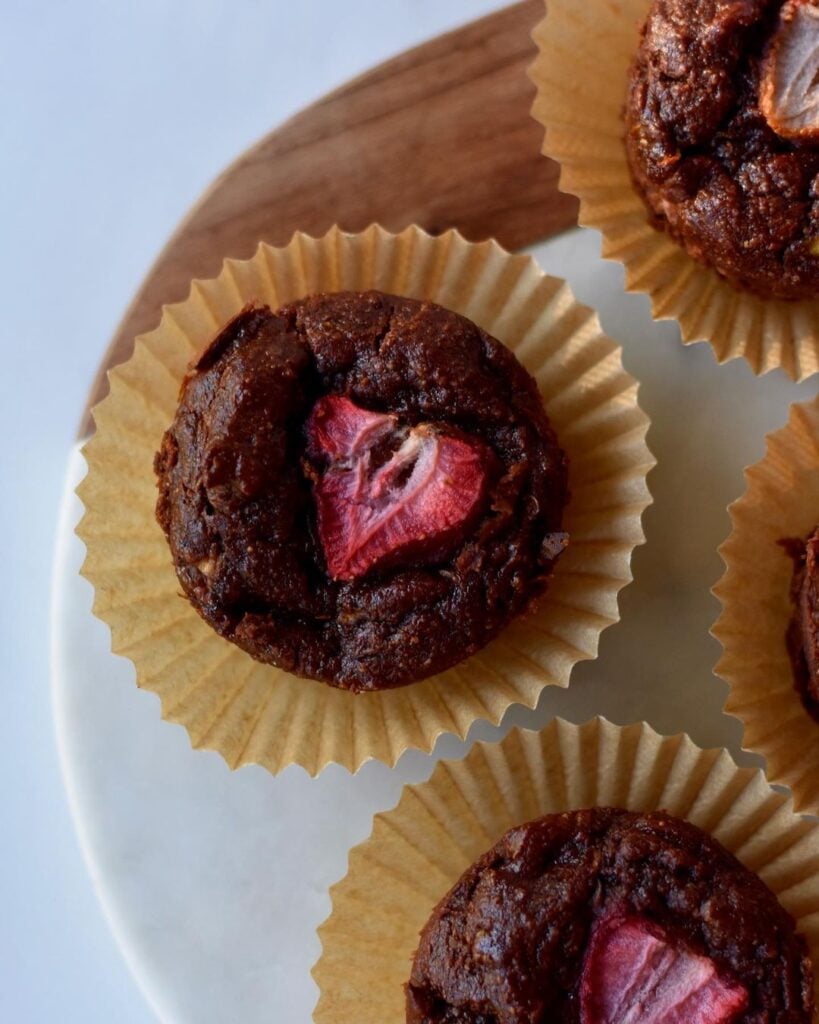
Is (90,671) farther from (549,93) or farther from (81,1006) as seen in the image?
(549,93)

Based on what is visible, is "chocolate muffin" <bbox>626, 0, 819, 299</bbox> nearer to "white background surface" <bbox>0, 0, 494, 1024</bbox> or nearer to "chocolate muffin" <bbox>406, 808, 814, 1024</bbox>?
"white background surface" <bbox>0, 0, 494, 1024</bbox>

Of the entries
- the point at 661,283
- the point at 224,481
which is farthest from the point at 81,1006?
the point at 661,283

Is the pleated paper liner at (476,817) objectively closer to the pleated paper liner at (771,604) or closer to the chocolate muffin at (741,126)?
the pleated paper liner at (771,604)

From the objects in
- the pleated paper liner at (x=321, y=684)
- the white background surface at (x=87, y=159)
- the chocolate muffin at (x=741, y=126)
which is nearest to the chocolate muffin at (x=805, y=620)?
the pleated paper liner at (x=321, y=684)

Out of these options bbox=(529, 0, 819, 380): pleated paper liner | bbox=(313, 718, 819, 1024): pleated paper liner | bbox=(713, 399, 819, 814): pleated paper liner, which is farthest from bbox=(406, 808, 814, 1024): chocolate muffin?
bbox=(529, 0, 819, 380): pleated paper liner

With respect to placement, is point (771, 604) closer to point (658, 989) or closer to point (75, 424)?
point (658, 989)
